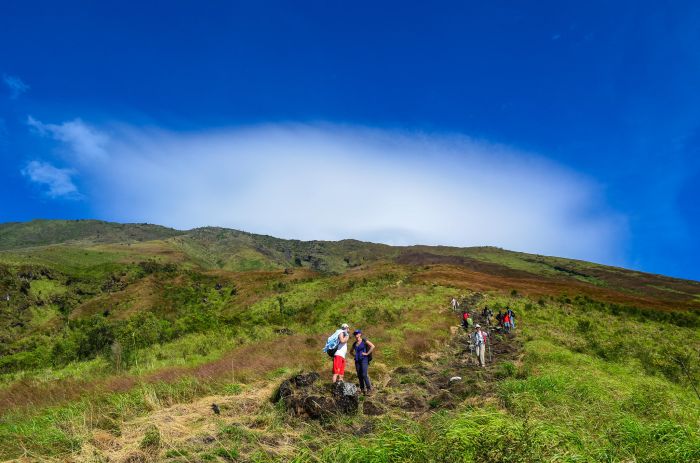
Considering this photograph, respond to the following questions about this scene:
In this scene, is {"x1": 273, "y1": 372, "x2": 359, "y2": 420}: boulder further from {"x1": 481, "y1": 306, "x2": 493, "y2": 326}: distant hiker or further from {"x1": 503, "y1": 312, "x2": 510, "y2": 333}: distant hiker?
{"x1": 481, "y1": 306, "x2": 493, "y2": 326}: distant hiker

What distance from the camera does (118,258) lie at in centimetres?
12825

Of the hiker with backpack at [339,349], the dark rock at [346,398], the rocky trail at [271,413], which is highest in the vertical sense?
the hiker with backpack at [339,349]

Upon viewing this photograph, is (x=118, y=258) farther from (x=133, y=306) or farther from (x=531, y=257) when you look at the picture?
(x=531, y=257)

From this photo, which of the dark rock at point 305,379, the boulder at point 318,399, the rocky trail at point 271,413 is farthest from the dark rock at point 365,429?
the dark rock at point 305,379

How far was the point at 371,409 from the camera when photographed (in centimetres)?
902

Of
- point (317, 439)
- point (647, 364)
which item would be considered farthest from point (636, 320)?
point (317, 439)

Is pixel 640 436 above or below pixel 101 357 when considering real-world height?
above

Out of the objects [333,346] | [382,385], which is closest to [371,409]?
[333,346]

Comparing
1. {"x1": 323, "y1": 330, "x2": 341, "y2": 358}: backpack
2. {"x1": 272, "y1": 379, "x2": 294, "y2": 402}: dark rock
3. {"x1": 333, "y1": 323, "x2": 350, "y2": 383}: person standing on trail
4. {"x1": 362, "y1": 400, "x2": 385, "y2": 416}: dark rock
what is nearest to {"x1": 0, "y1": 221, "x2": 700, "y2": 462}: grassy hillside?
{"x1": 272, "y1": 379, "x2": 294, "y2": 402}: dark rock

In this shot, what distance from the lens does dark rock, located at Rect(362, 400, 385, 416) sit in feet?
29.1

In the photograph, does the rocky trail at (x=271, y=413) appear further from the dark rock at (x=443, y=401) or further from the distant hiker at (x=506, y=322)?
the distant hiker at (x=506, y=322)

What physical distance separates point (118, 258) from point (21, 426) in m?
138

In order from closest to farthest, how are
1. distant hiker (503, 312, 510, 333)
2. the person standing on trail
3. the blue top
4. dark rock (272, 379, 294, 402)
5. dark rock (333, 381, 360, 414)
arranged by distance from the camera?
dark rock (333, 381, 360, 414) → dark rock (272, 379, 294, 402) → the person standing on trail → the blue top → distant hiker (503, 312, 510, 333)

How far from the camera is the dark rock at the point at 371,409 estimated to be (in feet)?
29.1
